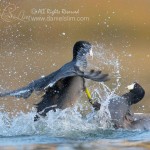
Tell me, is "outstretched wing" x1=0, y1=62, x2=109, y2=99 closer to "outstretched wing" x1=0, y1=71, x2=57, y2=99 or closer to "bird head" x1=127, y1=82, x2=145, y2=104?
"outstretched wing" x1=0, y1=71, x2=57, y2=99

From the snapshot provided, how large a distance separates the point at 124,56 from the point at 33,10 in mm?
2863

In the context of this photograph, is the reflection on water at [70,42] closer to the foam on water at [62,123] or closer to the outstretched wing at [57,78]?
the foam on water at [62,123]

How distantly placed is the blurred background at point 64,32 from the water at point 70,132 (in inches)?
135

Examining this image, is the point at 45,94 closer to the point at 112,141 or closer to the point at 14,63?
the point at 112,141

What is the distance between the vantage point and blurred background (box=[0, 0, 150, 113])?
14.0 m

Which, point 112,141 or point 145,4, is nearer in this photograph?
point 112,141

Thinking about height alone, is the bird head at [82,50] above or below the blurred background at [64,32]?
below

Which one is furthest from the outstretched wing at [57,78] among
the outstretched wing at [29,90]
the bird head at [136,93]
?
the bird head at [136,93]

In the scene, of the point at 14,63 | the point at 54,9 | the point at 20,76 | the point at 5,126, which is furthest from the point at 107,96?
the point at 54,9

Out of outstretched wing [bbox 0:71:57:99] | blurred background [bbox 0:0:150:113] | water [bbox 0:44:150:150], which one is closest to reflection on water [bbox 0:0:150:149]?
blurred background [bbox 0:0:150:113]

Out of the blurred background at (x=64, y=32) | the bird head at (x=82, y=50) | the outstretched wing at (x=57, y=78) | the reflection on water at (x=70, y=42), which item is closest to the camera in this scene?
the outstretched wing at (x=57, y=78)

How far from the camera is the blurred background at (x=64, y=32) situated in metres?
14.0

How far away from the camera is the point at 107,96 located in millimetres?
9828

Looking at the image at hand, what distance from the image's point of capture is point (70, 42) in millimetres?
16031
